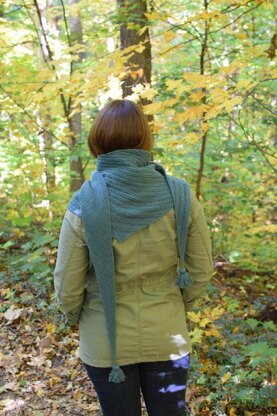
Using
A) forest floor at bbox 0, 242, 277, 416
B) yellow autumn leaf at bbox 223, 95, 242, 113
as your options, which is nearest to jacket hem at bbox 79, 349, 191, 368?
forest floor at bbox 0, 242, 277, 416

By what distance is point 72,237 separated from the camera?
65.4 inches

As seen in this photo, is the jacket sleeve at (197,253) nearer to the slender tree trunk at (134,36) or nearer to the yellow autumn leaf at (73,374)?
the yellow autumn leaf at (73,374)

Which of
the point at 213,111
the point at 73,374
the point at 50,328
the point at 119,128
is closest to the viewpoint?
the point at 119,128

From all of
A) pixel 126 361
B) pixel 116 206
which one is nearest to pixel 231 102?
pixel 116 206

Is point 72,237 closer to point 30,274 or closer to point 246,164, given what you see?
point 30,274

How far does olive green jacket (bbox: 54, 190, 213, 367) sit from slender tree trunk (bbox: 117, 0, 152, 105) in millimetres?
2980

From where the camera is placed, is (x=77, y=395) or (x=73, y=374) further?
(x=73, y=374)

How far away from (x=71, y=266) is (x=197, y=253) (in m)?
0.57

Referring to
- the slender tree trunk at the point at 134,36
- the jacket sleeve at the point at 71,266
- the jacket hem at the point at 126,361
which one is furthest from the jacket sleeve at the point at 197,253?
the slender tree trunk at the point at 134,36

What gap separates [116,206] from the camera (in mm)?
1644

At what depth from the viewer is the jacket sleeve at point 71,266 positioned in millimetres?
1660

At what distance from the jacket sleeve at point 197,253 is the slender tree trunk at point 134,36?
287cm

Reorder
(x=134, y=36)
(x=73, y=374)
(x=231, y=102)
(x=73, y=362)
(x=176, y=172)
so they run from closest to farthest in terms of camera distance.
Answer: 1. (x=231, y=102)
2. (x=73, y=374)
3. (x=73, y=362)
4. (x=134, y=36)
5. (x=176, y=172)

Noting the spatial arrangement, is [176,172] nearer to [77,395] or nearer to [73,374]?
[73,374]
